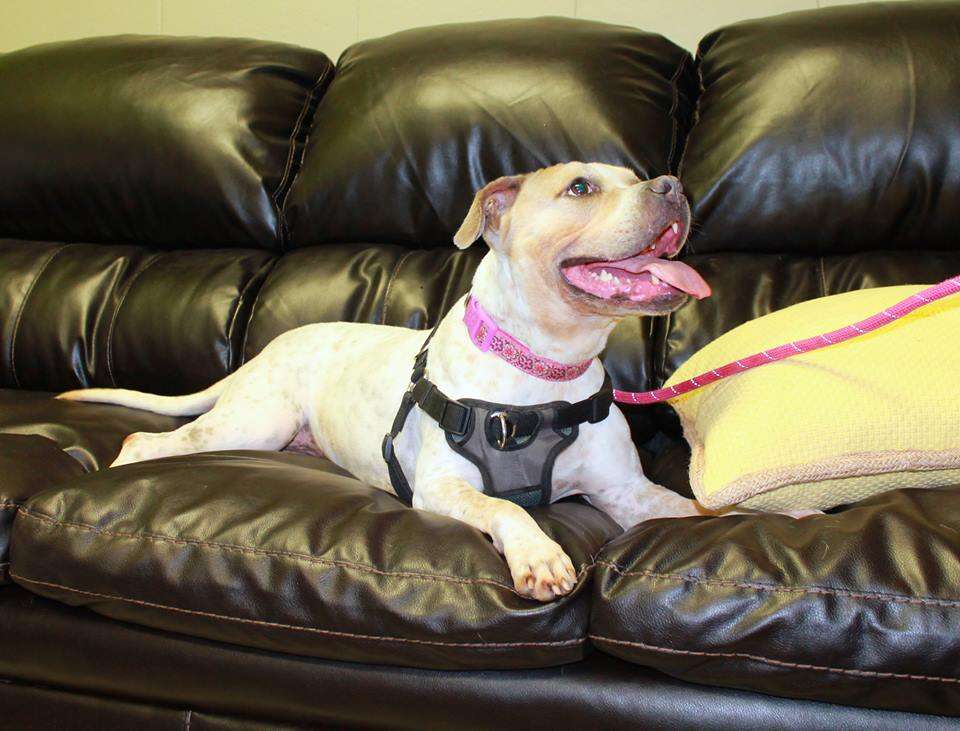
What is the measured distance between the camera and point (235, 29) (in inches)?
156

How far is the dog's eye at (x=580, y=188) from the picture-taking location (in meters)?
2.02

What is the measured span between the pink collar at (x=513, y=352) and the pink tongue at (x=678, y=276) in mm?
272

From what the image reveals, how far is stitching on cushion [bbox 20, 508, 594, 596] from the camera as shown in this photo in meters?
1.51

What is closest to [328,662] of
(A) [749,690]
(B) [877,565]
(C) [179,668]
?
(C) [179,668]

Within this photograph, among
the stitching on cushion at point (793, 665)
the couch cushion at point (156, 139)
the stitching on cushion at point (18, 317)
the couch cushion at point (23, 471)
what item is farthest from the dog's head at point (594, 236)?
the stitching on cushion at point (18, 317)

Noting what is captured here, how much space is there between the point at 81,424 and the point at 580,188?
1.52m

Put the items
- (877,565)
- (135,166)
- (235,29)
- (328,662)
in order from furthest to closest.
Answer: (235,29) < (135,166) < (328,662) < (877,565)

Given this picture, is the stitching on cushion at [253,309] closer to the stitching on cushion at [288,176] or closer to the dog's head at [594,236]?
the stitching on cushion at [288,176]

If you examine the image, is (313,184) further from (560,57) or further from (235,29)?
(235,29)

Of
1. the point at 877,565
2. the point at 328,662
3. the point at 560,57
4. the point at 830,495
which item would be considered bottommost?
the point at 328,662

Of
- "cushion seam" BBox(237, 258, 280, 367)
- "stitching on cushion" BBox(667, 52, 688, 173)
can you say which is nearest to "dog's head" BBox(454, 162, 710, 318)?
"stitching on cushion" BBox(667, 52, 688, 173)

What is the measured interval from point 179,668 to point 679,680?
0.93 m

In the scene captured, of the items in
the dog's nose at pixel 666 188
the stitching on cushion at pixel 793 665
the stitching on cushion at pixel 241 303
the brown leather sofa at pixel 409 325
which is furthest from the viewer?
the stitching on cushion at pixel 241 303

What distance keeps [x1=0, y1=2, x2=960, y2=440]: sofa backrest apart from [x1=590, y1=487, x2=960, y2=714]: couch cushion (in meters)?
1.18
